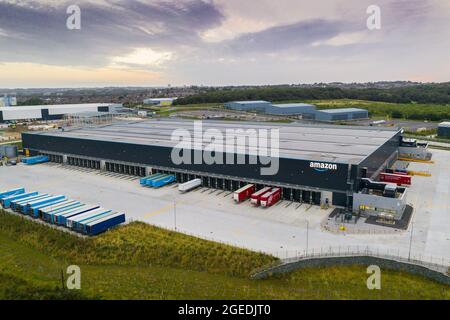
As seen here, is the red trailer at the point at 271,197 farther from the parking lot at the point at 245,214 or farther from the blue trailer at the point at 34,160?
the blue trailer at the point at 34,160

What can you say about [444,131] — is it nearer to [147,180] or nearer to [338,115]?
[338,115]

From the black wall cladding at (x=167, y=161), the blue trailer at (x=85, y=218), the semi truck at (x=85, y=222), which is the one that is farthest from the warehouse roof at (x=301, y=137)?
the semi truck at (x=85, y=222)

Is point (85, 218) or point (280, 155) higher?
point (280, 155)

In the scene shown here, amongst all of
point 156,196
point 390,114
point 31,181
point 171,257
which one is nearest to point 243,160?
point 156,196

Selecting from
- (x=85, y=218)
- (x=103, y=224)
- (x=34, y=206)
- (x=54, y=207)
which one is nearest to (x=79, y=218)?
(x=85, y=218)

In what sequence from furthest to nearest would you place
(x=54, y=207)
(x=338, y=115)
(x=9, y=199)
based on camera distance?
(x=338, y=115)
(x=9, y=199)
(x=54, y=207)

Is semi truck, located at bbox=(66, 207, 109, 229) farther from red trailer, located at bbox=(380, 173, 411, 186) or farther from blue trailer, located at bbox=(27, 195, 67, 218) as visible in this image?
red trailer, located at bbox=(380, 173, 411, 186)

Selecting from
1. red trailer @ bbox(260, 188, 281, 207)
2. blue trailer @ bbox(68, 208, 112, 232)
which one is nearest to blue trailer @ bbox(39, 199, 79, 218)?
blue trailer @ bbox(68, 208, 112, 232)
